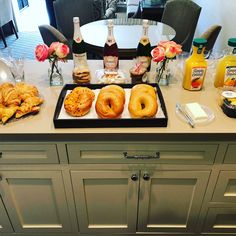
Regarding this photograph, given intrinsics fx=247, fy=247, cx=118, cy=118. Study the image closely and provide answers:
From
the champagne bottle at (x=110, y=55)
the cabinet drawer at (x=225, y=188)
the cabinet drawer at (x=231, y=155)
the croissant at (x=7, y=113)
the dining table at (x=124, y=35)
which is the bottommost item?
the cabinet drawer at (x=225, y=188)

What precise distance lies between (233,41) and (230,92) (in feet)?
0.66

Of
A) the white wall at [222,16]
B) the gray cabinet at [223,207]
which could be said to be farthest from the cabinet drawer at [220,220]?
the white wall at [222,16]

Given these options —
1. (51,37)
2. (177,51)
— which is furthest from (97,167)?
(51,37)

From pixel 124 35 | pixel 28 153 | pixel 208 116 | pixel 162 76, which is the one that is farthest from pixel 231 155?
pixel 124 35

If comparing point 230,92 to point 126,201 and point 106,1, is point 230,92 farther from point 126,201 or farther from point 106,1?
point 106,1

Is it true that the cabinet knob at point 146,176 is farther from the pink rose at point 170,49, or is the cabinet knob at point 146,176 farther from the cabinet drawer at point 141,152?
the pink rose at point 170,49

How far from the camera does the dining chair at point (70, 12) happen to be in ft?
8.54

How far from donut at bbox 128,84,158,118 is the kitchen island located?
0.06m

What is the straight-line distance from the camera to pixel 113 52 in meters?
1.21

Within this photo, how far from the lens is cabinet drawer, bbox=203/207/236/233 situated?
120 cm

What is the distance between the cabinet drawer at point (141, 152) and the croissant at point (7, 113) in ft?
0.80

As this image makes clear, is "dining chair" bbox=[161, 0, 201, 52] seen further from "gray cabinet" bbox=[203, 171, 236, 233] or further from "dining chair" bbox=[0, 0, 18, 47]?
"dining chair" bbox=[0, 0, 18, 47]

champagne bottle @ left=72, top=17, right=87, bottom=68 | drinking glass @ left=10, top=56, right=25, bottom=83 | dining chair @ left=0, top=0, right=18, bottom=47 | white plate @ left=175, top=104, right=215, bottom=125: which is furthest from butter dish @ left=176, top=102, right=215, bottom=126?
dining chair @ left=0, top=0, right=18, bottom=47

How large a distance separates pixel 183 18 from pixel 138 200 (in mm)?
2059
